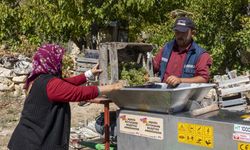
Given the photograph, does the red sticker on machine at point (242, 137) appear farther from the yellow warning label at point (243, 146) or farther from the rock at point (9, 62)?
the rock at point (9, 62)

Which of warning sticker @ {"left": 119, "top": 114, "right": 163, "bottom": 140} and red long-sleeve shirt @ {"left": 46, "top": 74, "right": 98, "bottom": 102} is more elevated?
red long-sleeve shirt @ {"left": 46, "top": 74, "right": 98, "bottom": 102}

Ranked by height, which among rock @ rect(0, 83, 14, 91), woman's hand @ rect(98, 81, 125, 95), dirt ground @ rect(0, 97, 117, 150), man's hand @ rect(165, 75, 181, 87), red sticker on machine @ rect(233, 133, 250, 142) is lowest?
dirt ground @ rect(0, 97, 117, 150)

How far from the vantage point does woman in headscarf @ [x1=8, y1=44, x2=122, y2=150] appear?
3318 mm

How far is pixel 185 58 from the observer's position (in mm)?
4059

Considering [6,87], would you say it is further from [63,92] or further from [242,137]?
[242,137]

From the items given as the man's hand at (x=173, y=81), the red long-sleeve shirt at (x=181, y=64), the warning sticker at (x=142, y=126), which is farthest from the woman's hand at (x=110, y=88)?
the red long-sleeve shirt at (x=181, y=64)

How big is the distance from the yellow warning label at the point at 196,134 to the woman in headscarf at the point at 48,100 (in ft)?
1.91

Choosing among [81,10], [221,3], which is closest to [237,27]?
[221,3]

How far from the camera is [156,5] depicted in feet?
32.6

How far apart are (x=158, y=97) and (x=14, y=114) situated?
6226mm

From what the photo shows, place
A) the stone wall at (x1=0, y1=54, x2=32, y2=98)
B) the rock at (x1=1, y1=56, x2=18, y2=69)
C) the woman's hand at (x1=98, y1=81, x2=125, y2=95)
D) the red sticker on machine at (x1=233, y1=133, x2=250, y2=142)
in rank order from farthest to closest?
1. the rock at (x1=1, y1=56, x2=18, y2=69)
2. the stone wall at (x1=0, y1=54, x2=32, y2=98)
3. the woman's hand at (x1=98, y1=81, x2=125, y2=95)
4. the red sticker on machine at (x1=233, y1=133, x2=250, y2=142)

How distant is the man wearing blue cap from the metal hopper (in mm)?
414

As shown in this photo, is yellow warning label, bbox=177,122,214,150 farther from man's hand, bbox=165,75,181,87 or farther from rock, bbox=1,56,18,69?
rock, bbox=1,56,18,69

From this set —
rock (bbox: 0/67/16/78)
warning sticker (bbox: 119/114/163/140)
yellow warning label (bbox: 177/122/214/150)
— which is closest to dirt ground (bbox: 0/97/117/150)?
rock (bbox: 0/67/16/78)
